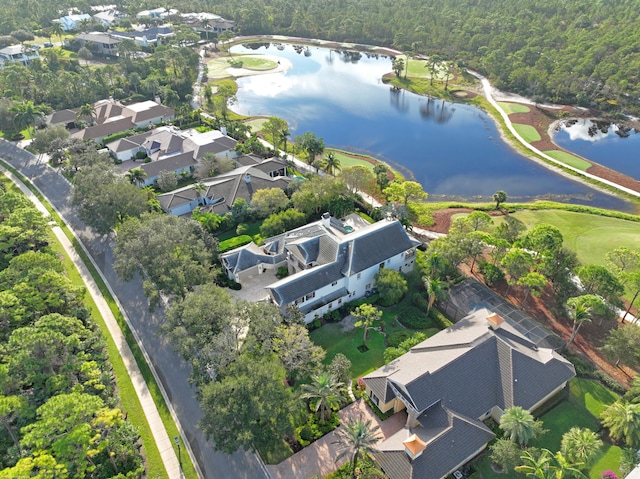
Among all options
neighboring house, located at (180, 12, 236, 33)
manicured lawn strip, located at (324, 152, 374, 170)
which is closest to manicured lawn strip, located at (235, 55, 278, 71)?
neighboring house, located at (180, 12, 236, 33)

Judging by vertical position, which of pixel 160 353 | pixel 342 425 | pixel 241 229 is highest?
pixel 342 425

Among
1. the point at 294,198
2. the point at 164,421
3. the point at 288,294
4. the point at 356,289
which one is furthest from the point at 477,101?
the point at 164,421

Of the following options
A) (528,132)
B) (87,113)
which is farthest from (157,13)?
(528,132)

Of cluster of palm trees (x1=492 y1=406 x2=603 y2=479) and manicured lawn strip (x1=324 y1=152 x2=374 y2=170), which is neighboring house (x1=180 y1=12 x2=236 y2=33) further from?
cluster of palm trees (x1=492 y1=406 x2=603 y2=479)

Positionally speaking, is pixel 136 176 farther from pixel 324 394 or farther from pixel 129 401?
pixel 324 394

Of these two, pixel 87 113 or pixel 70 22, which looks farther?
pixel 70 22

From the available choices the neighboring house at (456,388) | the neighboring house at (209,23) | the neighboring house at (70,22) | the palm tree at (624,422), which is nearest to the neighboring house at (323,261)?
the neighboring house at (456,388)

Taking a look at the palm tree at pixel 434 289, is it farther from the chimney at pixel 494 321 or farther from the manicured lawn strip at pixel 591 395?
the manicured lawn strip at pixel 591 395
